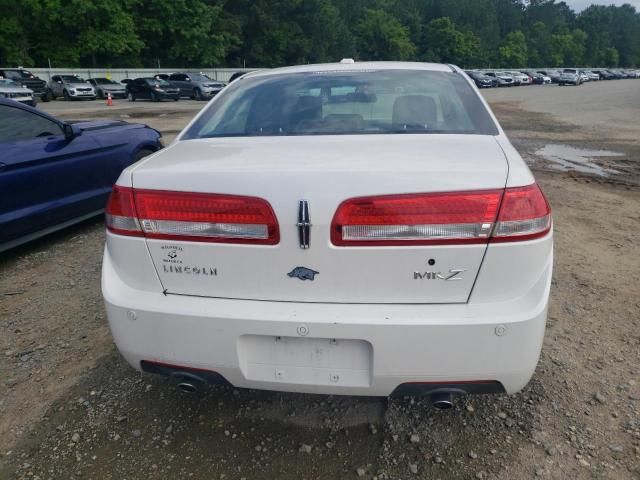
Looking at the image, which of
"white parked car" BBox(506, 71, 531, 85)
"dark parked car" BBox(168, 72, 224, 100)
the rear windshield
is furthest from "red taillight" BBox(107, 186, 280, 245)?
"white parked car" BBox(506, 71, 531, 85)

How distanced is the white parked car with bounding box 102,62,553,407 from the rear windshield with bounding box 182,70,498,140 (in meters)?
0.42

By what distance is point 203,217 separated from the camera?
1899mm

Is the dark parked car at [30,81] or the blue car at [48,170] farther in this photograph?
the dark parked car at [30,81]

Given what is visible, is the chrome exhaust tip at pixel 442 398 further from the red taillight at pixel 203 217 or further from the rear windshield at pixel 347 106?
the rear windshield at pixel 347 106

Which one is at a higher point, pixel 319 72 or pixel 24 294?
pixel 319 72

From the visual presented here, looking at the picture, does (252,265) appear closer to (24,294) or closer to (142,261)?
(142,261)

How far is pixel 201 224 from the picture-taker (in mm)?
1905

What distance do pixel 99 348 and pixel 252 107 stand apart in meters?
1.73

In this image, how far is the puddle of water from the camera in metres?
8.29

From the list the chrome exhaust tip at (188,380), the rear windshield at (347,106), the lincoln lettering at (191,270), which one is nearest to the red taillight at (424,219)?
the lincoln lettering at (191,270)

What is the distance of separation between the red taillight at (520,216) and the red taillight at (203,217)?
31.8 inches

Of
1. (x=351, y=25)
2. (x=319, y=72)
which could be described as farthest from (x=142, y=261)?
(x=351, y=25)

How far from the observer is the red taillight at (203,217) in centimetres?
185

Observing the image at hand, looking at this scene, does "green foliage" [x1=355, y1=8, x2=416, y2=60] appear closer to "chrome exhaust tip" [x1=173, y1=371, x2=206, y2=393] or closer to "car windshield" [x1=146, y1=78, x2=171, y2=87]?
"car windshield" [x1=146, y1=78, x2=171, y2=87]
